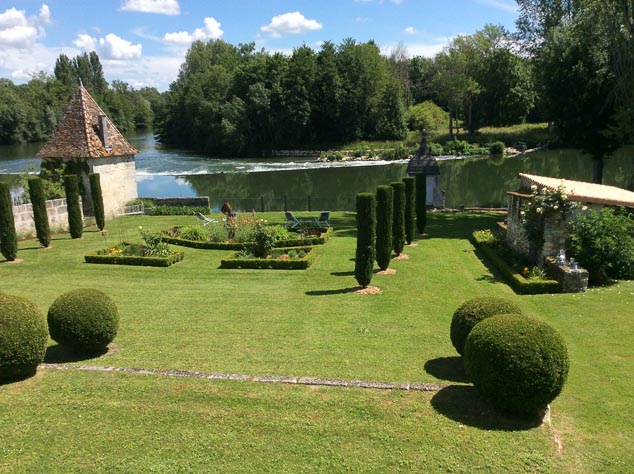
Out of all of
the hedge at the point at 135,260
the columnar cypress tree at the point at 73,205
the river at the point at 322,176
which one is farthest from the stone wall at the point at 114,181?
the hedge at the point at 135,260

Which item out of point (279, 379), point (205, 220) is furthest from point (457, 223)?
point (279, 379)

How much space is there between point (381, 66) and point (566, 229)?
6012 centimetres

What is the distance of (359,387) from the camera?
7.06 meters

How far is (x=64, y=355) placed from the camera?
887 cm

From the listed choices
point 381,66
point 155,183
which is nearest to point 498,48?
point 381,66

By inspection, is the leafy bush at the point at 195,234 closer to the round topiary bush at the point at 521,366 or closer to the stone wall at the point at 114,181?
the stone wall at the point at 114,181

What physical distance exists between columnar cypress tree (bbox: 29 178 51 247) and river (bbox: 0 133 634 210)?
13587 millimetres

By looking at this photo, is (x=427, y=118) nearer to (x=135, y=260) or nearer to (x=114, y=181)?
(x=114, y=181)

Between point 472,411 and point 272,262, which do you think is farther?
point 272,262

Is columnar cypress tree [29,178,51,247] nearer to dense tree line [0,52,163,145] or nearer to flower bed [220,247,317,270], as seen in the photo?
flower bed [220,247,317,270]

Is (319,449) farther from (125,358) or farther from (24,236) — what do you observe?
(24,236)

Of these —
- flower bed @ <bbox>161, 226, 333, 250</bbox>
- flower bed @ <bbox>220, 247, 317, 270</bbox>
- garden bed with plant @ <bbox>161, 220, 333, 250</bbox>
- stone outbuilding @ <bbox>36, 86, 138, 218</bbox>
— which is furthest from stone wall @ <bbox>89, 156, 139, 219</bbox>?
flower bed @ <bbox>220, 247, 317, 270</bbox>

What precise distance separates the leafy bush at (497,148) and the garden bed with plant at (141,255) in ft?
161

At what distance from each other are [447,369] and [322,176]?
138 ft
